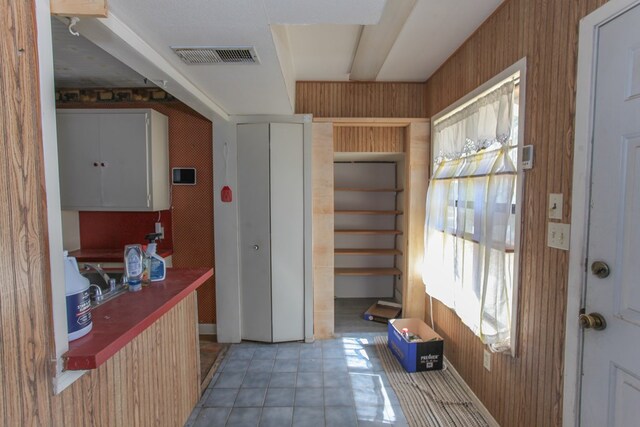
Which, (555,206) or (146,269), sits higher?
(555,206)

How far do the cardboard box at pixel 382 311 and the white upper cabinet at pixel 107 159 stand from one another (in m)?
2.45

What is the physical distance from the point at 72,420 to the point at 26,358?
1.27ft

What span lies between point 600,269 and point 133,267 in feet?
6.93

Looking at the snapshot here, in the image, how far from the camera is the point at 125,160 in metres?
2.75

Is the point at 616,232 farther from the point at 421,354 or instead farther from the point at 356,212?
the point at 356,212

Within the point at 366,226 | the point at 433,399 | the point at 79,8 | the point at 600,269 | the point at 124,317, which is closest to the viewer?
the point at 79,8

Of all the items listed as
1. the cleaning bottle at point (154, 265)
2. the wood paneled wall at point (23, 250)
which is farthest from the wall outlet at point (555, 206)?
the cleaning bottle at point (154, 265)

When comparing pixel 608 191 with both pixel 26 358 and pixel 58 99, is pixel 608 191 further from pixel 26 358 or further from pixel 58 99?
pixel 58 99

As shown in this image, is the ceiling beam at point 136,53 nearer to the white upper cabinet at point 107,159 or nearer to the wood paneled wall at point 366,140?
the white upper cabinet at point 107,159

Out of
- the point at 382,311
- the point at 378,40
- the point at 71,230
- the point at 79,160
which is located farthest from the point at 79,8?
the point at 382,311

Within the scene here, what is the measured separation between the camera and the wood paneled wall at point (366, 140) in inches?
124

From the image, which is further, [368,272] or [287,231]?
[368,272]

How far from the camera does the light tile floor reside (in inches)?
78.6

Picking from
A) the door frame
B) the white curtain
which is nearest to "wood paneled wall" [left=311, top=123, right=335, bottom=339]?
the white curtain
